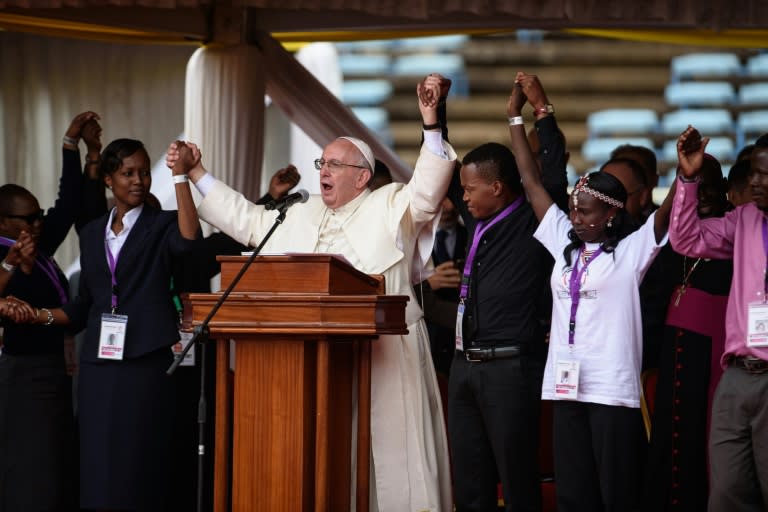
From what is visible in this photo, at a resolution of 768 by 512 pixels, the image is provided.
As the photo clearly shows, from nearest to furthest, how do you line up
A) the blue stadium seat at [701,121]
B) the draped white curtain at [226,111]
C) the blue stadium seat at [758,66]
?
the draped white curtain at [226,111], the blue stadium seat at [701,121], the blue stadium seat at [758,66]

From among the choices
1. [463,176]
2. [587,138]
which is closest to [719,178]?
[463,176]

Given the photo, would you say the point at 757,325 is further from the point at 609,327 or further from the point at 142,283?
the point at 142,283

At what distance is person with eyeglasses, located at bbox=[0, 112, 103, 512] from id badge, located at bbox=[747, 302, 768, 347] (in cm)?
315

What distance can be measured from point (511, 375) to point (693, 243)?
2.99 feet

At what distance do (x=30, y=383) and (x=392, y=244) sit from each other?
194 cm

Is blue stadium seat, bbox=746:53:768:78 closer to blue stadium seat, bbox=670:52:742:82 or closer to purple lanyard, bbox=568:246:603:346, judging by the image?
blue stadium seat, bbox=670:52:742:82

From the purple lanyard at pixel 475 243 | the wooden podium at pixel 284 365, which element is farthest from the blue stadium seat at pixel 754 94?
the wooden podium at pixel 284 365

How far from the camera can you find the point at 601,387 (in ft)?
17.1

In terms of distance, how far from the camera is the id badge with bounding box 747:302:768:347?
482 centimetres

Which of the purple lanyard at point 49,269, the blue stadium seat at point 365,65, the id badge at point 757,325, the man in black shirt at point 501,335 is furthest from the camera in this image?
the blue stadium seat at point 365,65

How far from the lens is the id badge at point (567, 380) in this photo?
204 inches

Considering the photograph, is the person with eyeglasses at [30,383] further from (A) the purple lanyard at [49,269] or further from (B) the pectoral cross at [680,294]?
(B) the pectoral cross at [680,294]

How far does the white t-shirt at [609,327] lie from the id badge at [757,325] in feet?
1.69

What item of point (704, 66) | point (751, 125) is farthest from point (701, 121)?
point (704, 66)
